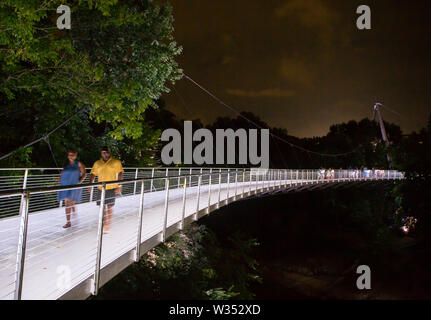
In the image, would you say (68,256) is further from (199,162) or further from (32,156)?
(199,162)

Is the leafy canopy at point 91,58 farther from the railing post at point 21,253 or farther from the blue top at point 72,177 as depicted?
the railing post at point 21,253

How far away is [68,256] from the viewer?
409 cm

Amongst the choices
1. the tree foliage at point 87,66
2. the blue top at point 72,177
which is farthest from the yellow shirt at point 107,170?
the tree foliage at point 87,66

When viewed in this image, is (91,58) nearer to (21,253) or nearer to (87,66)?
(87,66)

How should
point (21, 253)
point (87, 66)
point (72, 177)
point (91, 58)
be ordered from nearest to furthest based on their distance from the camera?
point (21, 253)
point (72, 177)
point (87, 66)
point (91, 58)

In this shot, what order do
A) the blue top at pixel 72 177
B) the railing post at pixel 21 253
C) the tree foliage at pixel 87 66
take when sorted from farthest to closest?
1. the tree foliage at pixel 87 66
2. the blue top at pixel 72 177
3. the railing post at pixel 21 253

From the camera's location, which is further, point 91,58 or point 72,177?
point 91,58

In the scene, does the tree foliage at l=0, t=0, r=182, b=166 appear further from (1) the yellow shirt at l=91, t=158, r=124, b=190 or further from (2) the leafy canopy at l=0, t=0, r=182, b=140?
(1) the yellow shirt at l=91, t=158, r=124, b=190

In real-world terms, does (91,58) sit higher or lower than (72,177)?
higher

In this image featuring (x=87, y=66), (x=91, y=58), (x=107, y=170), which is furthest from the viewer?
(x=91, y=58)

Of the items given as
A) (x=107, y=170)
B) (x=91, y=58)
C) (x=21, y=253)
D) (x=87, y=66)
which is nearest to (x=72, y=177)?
(x=107, y=170)

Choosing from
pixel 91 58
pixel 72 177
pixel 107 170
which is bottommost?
pixel 72 177

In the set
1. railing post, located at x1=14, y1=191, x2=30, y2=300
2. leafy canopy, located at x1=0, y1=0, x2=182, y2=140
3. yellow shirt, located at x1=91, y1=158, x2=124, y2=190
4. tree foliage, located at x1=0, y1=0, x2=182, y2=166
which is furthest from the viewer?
tree foliage, located at x1=0, y1=0, x2=182, y2=166

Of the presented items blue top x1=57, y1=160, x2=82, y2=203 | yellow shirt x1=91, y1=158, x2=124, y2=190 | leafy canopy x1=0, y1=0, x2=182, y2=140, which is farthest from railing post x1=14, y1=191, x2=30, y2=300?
leafy canopy x1=0, y1=0, x2=182, y2=140
